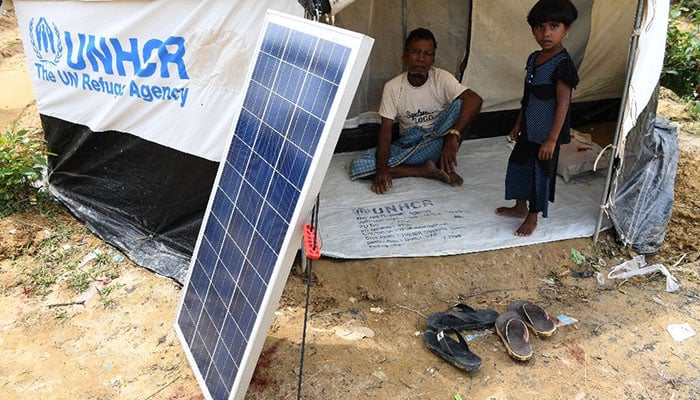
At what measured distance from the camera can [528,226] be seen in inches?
164

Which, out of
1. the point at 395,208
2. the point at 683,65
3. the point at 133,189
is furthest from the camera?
the point at 683,65

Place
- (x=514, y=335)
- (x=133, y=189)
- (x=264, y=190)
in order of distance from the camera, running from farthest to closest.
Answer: (x=133, y=189) → (x=514, y=335) → (x=264, y=190)

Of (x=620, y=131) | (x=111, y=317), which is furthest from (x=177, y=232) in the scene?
(x=620, y=131)

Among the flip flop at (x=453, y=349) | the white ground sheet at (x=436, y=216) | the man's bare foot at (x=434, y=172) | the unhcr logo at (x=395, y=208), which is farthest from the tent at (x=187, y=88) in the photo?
the flip flop at (x=453, y=349)

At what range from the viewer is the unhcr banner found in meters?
3.43

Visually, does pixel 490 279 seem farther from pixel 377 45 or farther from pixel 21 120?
pixel 21 120

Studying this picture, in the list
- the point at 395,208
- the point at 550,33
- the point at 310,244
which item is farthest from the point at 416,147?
the point at 310,244

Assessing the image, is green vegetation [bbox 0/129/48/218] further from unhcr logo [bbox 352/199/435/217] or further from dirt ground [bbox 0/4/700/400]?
unhcr logo [bbox 352/199/435/217]

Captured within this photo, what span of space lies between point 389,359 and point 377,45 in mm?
2933

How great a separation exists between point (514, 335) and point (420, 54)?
2.28m

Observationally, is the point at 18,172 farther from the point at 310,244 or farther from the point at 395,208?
the point at 310,244

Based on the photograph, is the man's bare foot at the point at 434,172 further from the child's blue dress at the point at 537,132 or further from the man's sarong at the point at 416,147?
the child's blue dress at the point at 537,132

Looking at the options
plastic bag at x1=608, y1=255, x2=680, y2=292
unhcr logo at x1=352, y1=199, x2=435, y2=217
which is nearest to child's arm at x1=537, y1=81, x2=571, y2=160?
plastic bag at x1=608, y1=255, x2=680, y2=292

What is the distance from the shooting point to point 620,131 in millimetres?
3688
